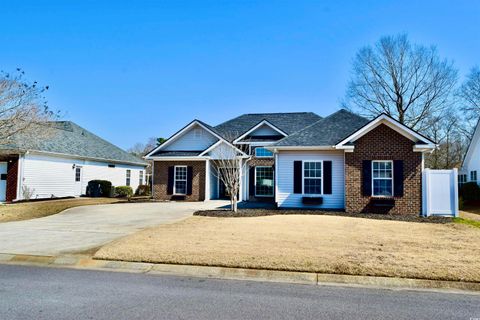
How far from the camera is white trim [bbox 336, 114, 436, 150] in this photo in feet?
51.3

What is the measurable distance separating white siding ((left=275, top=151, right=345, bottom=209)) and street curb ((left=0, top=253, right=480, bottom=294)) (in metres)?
11.4

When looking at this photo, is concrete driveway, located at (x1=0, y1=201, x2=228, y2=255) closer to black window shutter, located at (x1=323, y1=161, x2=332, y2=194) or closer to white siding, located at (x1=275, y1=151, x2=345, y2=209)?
white siding, located at (x1=275, y1=151, x2=345, y2=209)

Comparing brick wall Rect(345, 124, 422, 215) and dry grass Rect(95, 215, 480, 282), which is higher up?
brick wall Rect(345, 124, 422, 215)

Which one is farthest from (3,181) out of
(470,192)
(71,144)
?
(470,192)

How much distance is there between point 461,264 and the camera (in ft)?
22.6

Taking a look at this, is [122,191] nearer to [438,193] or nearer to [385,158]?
[385,158]

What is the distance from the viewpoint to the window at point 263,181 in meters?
24.0

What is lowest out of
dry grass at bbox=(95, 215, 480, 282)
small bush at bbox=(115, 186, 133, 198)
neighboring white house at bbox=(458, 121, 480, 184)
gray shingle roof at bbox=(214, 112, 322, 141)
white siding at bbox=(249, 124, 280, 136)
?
dry grass at bbox=(95, 215, 480, 282)

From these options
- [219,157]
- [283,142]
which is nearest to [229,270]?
[283,142]

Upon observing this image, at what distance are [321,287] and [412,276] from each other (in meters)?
1.75

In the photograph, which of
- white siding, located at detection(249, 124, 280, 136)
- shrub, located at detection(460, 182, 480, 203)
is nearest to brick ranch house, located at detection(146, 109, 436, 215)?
white siding, located at detection(249, 124, 280, 136)

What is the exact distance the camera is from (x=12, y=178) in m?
21.9

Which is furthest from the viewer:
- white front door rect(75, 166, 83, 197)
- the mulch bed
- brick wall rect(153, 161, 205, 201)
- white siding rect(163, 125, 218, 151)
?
white front door rect(75, 166, 83, 197)

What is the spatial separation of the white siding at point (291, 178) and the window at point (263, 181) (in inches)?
228
